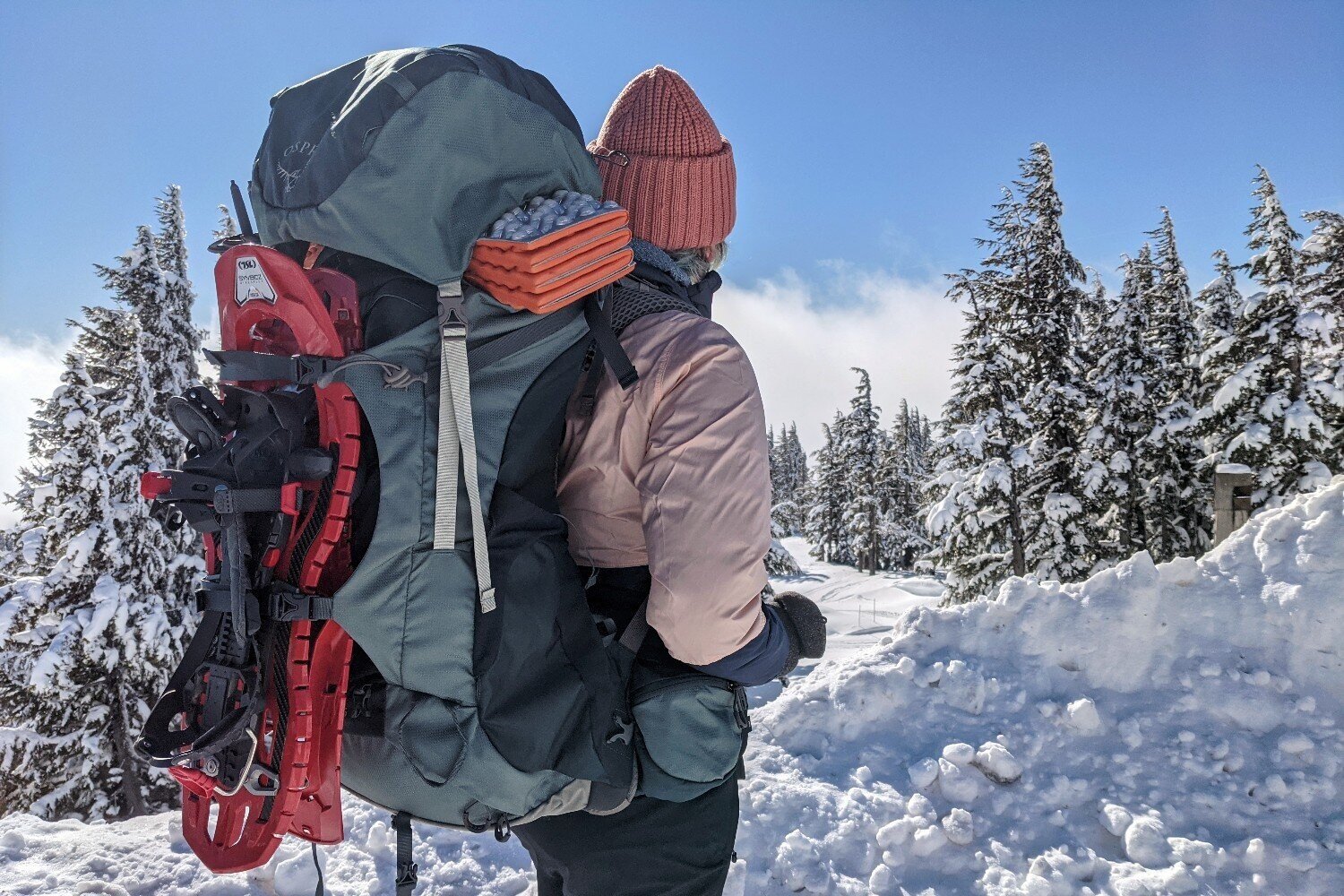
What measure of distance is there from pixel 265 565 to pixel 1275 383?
2403 cm

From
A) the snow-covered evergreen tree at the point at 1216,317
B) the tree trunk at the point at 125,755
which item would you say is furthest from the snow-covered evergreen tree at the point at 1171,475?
the tree trunk at the point at 125,755

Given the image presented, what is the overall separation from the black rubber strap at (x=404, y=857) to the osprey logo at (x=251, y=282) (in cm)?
116

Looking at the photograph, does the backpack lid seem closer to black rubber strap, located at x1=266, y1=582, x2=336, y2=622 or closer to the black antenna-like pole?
the black antenna-like pole

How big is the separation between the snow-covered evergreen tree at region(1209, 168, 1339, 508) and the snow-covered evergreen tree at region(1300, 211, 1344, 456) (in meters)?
0.11

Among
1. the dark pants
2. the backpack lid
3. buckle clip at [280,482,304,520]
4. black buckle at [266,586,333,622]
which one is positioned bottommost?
the dark pants

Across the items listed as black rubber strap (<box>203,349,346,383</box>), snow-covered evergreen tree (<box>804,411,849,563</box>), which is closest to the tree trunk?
black rubber strap (<box>203,349,346,383</box>)

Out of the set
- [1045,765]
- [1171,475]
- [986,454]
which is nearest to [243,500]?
[1045,765]

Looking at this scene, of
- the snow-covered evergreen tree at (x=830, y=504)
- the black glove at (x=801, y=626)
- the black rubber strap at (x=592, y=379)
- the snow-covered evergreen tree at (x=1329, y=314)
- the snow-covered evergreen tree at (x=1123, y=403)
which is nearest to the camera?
the black rubber strap at (x=592, y=379)

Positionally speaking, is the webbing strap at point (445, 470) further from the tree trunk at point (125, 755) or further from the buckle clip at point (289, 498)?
the tree trunk at point (125, 755)

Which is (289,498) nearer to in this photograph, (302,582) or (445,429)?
(302,582)

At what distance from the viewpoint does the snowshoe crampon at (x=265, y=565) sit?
1.53 meters

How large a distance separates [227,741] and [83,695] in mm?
17495

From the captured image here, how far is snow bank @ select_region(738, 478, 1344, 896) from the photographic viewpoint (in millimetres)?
4395

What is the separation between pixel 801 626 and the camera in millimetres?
2141
